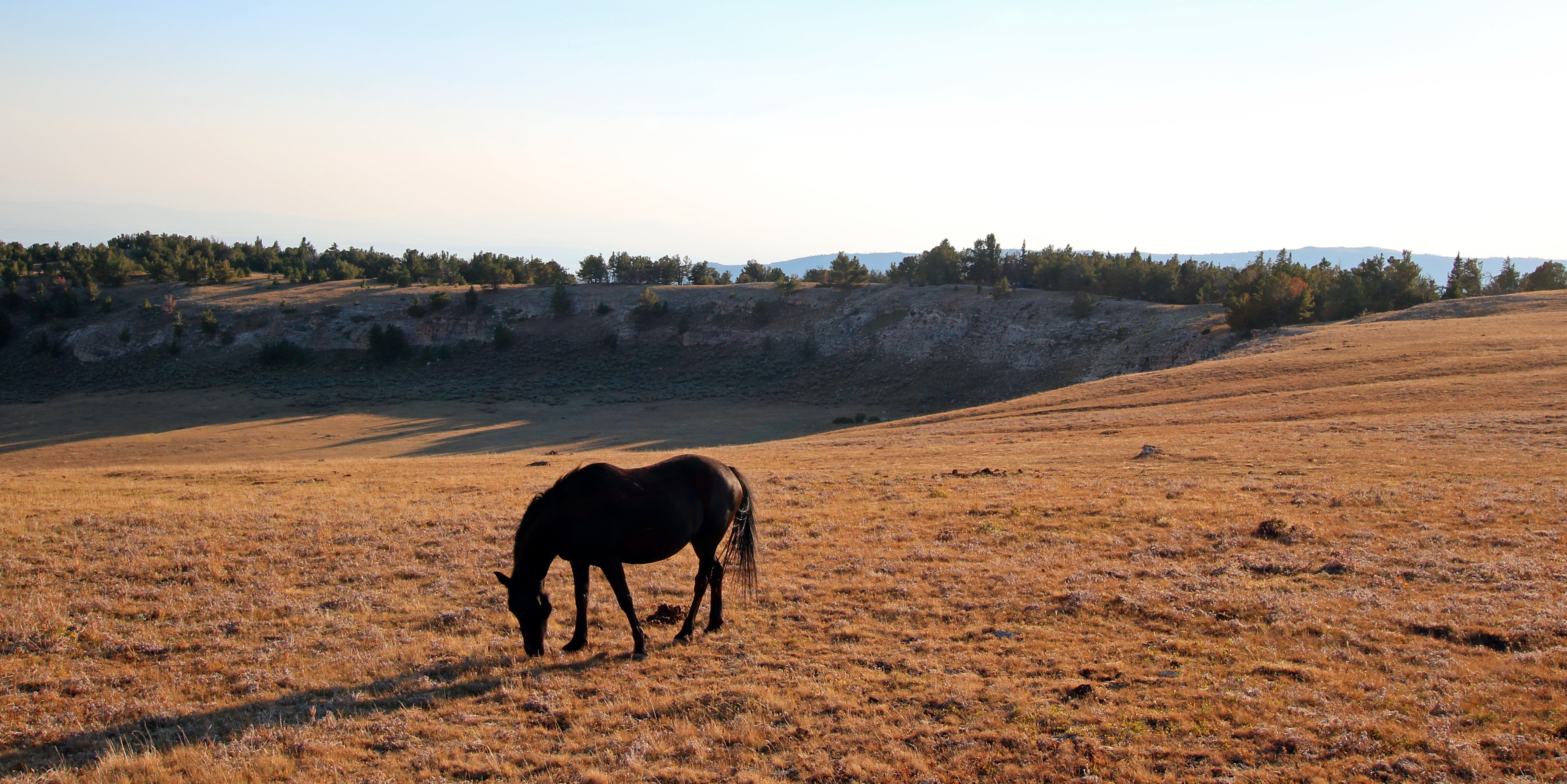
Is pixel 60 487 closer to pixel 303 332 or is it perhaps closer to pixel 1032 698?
pixel 1032 698

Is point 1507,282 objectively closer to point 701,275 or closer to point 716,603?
point 701,275

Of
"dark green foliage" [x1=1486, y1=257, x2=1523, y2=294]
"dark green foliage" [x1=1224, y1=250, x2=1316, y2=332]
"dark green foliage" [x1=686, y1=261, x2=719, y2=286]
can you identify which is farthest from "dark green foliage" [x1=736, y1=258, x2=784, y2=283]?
"dark green foliage" [x1=1486, y1=257, x2=1523, y2=294]

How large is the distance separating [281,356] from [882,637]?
7870 cm

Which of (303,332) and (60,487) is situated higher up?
(303,332)

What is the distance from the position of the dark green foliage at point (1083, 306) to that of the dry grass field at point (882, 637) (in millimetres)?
46329

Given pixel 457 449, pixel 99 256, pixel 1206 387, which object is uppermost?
pixel 99 256

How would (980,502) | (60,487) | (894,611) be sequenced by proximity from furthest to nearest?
(60,487) < (980,502) < (894,611)

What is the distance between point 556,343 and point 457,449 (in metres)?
33.5

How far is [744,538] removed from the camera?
1110 cm

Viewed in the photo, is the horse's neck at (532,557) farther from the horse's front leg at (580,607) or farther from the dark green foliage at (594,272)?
the dark green foliage at (594,272)

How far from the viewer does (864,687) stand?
28.2ft

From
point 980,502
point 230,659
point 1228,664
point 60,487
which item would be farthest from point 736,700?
point 60,487

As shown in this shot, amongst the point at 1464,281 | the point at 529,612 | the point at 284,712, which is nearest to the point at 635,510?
the point at 529,612

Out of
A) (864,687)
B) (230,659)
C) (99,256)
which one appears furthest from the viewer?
(99,256)
